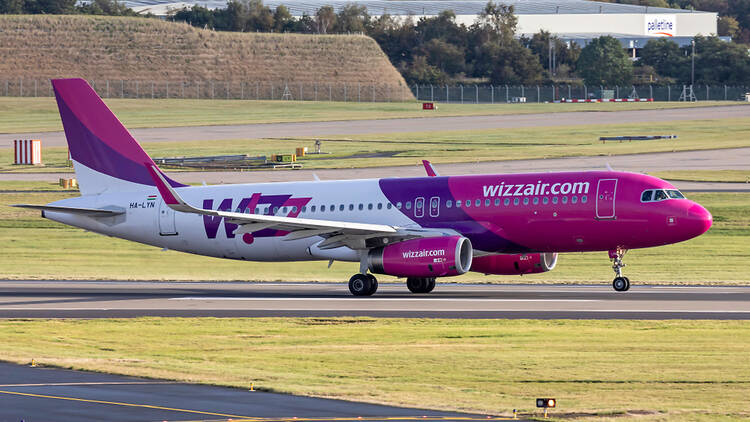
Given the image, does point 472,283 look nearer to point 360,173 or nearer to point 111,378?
point 111,378

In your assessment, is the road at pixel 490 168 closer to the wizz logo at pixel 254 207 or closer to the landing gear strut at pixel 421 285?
the wizz logo at pixel 254 207

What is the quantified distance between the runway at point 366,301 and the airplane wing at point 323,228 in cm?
193

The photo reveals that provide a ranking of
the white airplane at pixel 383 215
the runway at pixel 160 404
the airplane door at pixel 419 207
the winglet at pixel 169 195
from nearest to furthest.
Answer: the runway at pixel 160 404 < the winglet at pixel 169 195 < the white airplane at pixel 383 215 < the airplane door at pixel 419 207

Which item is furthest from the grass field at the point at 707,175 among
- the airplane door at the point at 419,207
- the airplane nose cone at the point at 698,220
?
the airplane door at the point at 419,207

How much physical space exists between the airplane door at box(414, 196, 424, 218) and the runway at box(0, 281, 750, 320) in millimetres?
2734

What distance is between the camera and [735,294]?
1612 inches

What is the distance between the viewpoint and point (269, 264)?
56.4 metres

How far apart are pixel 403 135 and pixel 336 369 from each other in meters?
105

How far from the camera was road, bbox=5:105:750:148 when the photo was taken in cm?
13188

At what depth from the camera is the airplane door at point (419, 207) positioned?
4191cm

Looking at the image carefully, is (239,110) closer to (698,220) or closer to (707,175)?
(707,175)

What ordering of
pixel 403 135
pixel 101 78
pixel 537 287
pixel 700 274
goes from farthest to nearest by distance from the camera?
1. pixel 101 78
2. pixel 403 135
3. pixel 700 274
4. pixel 537 287

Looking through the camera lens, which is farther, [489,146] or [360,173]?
[489,146]

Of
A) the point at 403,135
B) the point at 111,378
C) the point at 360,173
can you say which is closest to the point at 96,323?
the point at 111,378
